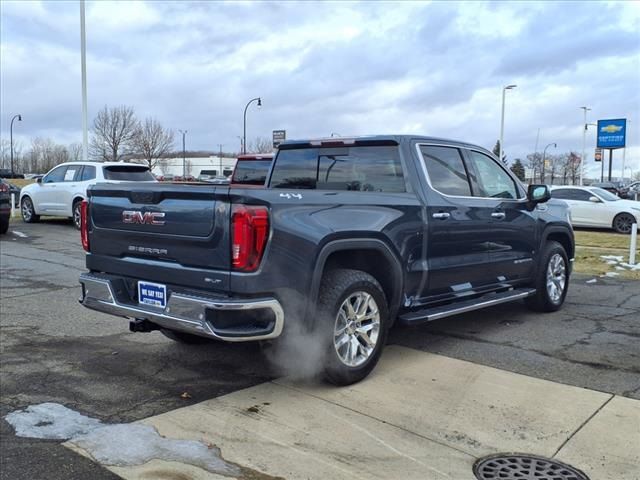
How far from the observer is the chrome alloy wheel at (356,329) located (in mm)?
4523

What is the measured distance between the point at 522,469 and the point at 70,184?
1452 centimetres

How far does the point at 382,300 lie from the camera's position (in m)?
4.76

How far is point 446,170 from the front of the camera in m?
5.69

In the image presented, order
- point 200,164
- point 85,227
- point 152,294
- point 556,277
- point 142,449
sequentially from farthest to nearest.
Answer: point 200,164
point 556,277
point 85,227
point 152,294
point 142,449

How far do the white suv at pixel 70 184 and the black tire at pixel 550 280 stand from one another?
9.74 m

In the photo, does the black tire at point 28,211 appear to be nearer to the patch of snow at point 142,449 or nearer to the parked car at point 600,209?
the parked car at point 600,209

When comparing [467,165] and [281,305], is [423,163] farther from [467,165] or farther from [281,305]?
[281,305]

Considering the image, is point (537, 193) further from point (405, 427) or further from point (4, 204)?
point (4, 204)

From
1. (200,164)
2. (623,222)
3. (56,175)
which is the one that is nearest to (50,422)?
(56,175)

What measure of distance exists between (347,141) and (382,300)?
1582 millimetres

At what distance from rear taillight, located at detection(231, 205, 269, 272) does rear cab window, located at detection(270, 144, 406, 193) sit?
1.70m

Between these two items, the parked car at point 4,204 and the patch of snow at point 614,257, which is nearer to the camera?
the patch of snow at point 614,257

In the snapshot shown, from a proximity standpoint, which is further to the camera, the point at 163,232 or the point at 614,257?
the point at 614,257

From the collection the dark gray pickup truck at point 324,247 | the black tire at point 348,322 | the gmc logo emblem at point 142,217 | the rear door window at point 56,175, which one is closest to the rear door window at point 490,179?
the dark gray pickup truck at point 324,247
